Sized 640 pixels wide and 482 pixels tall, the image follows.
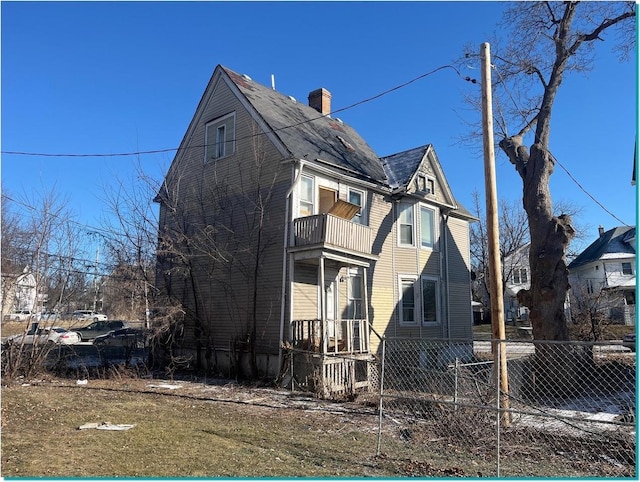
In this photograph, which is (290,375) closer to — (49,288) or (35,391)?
(35,391)

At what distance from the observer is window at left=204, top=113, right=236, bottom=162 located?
1744 centimetres

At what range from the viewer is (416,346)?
18750 millimetres

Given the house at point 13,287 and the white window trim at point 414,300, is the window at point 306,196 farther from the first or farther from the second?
the house at point 13,287

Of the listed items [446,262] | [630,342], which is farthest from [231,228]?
[630,342]

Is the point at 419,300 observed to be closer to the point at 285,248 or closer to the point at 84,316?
the point at 285,248

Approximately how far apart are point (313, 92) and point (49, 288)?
1425cm

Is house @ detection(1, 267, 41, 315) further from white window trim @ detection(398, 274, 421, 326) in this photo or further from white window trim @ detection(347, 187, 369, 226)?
white window trim @ detection(398, 274, 421, 326)

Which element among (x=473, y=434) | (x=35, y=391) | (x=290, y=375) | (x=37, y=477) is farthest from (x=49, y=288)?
(x=473, y=434)

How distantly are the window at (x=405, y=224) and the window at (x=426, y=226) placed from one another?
2.35ft

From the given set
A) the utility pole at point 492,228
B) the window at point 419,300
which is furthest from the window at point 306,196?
the utility pole at point 492,228

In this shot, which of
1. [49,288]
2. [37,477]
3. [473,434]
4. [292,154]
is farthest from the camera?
[292,154]

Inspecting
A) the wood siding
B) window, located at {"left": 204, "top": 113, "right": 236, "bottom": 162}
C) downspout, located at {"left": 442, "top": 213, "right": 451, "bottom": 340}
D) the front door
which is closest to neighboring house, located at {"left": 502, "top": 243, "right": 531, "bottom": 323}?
downspout, located at {"left": 442, "top": 213, "right": 451, "bottom": 340}

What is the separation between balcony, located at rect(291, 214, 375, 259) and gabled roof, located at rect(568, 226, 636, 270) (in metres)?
44.6

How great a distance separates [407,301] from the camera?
19156 mm
